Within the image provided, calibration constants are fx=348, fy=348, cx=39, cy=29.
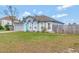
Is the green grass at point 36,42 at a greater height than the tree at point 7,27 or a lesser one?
lesser

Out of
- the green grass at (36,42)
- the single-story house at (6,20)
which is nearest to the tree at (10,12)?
the single-story house at (6,20)

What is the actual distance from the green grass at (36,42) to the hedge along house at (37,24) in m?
0.05

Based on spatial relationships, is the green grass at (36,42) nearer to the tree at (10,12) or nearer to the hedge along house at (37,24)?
the hedge along house at (37,24)

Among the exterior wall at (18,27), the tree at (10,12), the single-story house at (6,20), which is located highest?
the tree at (10,12)

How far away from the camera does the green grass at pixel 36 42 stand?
3.33 meters

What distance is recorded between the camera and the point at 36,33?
3.34 m

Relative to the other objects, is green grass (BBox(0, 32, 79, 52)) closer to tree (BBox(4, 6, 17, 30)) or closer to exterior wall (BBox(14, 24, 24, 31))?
exterior wall (BBox(14, 24, 24, 31))

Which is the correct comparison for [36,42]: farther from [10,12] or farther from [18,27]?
[10,12]

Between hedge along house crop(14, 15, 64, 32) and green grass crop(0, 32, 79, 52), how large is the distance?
48mm

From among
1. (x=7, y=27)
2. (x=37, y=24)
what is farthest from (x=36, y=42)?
(x=7, y=27)

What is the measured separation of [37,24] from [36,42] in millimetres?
175
